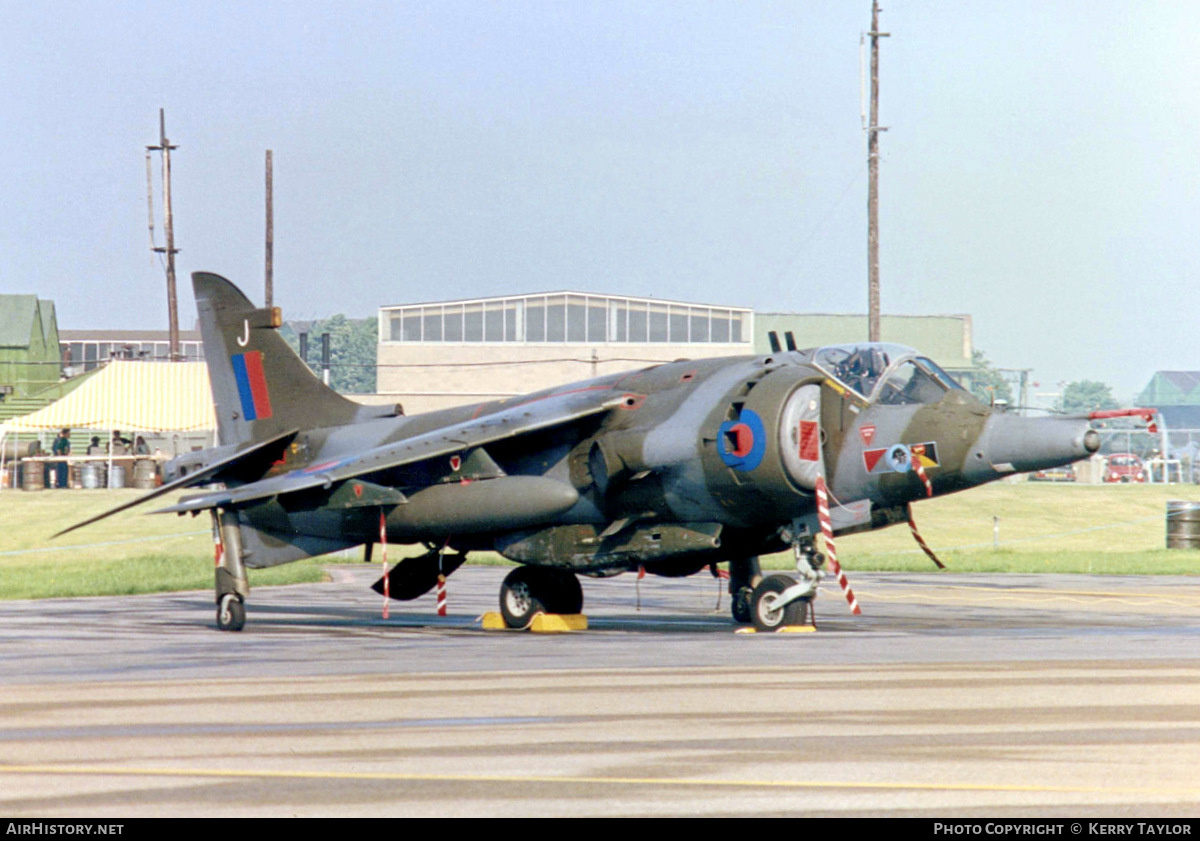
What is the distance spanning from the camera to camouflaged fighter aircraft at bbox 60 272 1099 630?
14.8m

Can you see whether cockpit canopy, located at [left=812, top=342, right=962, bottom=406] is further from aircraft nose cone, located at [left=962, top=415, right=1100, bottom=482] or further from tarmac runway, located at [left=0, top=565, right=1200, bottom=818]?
tarmac runway, located at [left=0, top=565, right=1200, bottom=818]

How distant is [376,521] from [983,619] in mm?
7691

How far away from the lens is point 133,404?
5128cm

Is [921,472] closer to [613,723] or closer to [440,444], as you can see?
[440,444]

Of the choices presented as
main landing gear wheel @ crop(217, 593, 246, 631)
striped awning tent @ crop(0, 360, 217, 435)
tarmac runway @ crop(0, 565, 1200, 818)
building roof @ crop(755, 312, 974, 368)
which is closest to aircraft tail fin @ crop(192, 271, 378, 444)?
main landing gear wheel @ crop(217, 593, 246, 631)

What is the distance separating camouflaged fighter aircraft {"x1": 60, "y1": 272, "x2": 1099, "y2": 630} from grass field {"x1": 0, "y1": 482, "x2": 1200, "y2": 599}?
832 centimetres

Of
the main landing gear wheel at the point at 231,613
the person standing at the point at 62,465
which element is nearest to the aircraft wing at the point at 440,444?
the main landing gear wheel at the point at 231,613

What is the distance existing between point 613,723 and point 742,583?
31.7 ft

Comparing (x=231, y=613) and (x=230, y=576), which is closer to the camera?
(x=231, y=613)

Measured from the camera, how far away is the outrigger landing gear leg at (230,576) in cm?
1705

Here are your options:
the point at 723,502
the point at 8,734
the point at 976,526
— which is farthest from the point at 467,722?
the point at 976,526

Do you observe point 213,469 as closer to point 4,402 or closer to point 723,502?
point 723,502

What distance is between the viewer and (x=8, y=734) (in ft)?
25.9

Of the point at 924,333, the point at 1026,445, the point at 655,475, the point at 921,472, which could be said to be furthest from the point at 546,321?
the point at 1026,445
